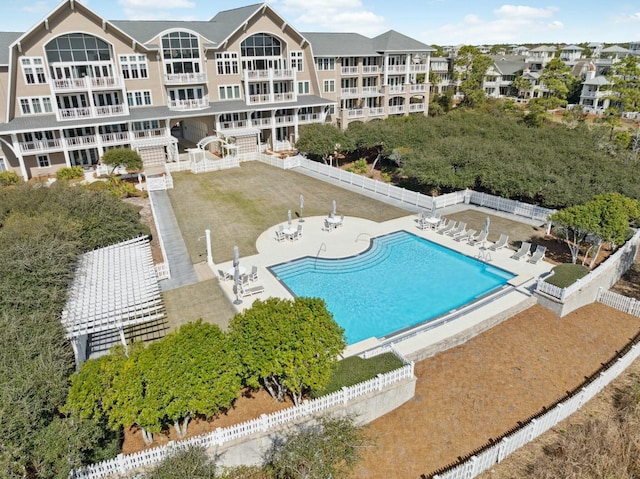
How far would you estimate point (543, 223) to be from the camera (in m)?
27.4

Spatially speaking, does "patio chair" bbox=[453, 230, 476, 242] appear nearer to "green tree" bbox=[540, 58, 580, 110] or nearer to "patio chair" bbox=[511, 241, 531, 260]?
"patio chair" bbox=[511, 241, 531, 260]

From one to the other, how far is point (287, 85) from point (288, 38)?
16.3 feet

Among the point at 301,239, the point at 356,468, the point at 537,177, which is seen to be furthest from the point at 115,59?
the point at 356,468

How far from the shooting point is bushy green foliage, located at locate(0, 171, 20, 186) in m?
34.3

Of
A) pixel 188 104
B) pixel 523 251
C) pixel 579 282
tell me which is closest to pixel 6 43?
pixel 188 104

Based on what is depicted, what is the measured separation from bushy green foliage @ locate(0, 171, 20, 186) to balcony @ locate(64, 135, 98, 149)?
4779 mm

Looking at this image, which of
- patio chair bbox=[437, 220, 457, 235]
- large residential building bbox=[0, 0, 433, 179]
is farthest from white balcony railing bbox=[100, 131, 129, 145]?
patio chair bbox=[437, 220, 457, 235]

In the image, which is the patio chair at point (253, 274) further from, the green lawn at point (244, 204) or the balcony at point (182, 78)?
the balcony at point (182, 78)

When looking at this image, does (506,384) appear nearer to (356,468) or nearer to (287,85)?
(356,468)

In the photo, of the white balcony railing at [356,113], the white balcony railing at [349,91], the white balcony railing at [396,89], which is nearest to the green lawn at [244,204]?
Answer: the white balcony railing at [356,113]

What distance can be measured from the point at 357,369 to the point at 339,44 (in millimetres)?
47964

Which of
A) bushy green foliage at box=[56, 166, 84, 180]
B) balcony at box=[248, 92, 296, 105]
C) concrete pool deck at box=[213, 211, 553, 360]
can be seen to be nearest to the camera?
concrete pool deck at box=[213, 211, 553, 360]

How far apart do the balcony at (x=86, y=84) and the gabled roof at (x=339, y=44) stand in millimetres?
21981

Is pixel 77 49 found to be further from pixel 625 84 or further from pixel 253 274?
pixel 625 84
